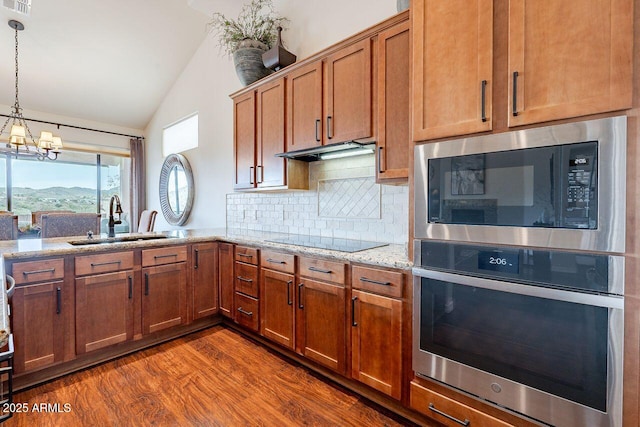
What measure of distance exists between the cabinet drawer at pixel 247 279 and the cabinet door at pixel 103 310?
0.84 m

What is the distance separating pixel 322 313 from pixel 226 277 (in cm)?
127

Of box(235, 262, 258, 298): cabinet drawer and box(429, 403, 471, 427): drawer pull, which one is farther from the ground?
box(235, 262, 258, 298): cabinet drawer

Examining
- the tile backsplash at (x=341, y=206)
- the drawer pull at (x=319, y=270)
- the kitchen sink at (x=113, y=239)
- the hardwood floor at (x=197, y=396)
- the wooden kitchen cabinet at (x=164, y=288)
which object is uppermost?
the tile backsplash at (x=341, y=206)

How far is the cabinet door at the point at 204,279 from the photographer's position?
2812 millimetres

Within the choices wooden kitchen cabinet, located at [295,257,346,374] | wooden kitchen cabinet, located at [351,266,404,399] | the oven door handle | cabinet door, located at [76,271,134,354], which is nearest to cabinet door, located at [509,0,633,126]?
the oven door handle

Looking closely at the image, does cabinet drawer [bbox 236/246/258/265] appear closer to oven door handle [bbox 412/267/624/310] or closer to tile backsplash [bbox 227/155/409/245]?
tile backsplash [bbox 227/155/409/245]

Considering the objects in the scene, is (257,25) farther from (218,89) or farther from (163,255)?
(163,255)

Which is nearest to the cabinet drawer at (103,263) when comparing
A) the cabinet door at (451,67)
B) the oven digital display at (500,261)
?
the cabinet door at (451,67)

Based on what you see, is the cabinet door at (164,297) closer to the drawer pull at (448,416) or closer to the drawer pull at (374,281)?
the drawer pull at (374,281)

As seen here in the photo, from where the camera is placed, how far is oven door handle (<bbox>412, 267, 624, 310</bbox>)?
1068 mm

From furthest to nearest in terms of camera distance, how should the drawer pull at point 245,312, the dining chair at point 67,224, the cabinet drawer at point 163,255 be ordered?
1. the dining chair at point 67,224
2. the drawer pull at point 245,312
3. the cabinet drawer at point 163,255

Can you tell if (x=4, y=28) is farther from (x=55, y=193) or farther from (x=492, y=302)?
(x=492, y=302)

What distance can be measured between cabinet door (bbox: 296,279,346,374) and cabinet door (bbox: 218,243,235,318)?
951 mm

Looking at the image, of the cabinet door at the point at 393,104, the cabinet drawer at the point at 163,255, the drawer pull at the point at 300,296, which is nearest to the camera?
the cabinet door at the point at 393,104
